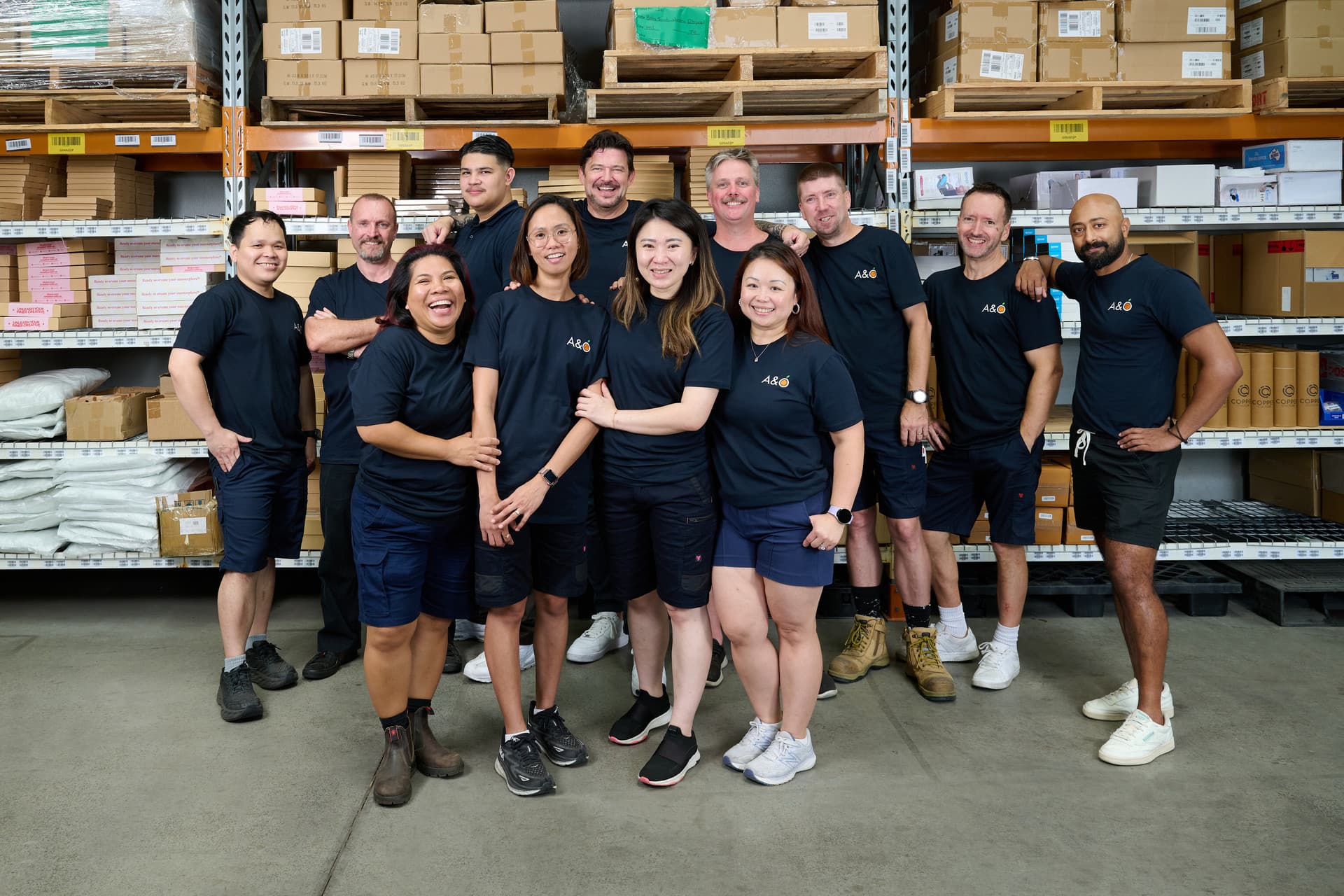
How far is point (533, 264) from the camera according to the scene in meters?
3.22

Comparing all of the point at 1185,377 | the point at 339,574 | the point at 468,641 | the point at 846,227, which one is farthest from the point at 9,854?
the point at 1185,377

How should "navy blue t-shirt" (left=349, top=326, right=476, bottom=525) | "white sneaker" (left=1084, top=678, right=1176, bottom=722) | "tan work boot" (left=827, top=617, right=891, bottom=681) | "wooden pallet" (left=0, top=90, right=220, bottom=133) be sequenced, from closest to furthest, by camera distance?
"navy blue t-shirt" (left=349, top=326, right=476, bottom=525) → "white sneaker" (left=1084, top=678, right=1176, bottom=722) → "tan work boot" (left=827, top=617, right=891, bottom=681) → "wooden pallet" (left=0, top=90, right=220, bottom=133)

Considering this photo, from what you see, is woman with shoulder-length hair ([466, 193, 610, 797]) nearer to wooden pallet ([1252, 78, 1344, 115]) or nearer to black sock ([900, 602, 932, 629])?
black sock ([900, 602, 932, 629])

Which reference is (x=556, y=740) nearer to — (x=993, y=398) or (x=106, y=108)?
(x=993, y=398)

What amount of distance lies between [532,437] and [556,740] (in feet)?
3.52

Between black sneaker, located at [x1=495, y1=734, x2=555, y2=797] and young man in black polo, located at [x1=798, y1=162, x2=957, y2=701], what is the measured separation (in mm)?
1484

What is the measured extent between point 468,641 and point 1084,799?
8.90 feet

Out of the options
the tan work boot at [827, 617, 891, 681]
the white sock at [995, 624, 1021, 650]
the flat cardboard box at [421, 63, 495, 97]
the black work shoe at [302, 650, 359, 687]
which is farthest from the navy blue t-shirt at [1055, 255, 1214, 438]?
the black work shoe at [302, 650, 359, 687]

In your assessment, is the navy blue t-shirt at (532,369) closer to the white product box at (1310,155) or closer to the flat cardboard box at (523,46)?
the flat cardboard box at (523,46)

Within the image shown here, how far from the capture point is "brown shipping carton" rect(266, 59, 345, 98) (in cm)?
477

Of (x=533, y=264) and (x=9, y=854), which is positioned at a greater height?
(x=533, y=264)

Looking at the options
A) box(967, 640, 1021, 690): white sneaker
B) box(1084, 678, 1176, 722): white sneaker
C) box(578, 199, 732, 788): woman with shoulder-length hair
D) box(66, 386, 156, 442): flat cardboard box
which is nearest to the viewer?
box(578, 199, 732, 788): woman with shoulder-length hair

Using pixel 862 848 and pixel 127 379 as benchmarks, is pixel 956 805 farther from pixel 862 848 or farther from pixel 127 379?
pixel 127 379

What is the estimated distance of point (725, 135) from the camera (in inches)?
191
